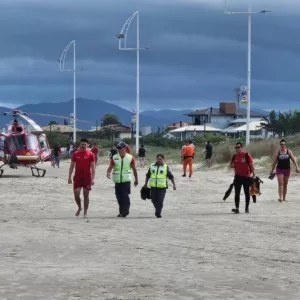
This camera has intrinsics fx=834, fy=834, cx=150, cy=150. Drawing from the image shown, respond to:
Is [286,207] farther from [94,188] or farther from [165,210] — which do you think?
[94,188]

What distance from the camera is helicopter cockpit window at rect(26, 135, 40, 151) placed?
125ft

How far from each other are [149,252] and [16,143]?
26778mm

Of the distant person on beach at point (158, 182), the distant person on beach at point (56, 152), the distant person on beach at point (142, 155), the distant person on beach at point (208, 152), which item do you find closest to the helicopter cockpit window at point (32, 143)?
the distant person on beach at point (208, 152)

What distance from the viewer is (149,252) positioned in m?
11.9

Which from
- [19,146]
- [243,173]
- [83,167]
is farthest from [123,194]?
[19,146]

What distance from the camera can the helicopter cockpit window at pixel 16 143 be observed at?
37875mm

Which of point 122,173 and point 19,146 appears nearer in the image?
point 122,173

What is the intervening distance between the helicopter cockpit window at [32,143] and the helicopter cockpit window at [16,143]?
0.24 m

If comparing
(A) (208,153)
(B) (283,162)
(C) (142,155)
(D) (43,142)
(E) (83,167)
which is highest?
(E) (83,167)

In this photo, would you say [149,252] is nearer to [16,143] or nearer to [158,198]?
[158,198]

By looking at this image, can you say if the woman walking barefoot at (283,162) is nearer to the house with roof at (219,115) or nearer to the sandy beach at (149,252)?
the sandy beach at (149,252)

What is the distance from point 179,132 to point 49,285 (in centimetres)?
12882

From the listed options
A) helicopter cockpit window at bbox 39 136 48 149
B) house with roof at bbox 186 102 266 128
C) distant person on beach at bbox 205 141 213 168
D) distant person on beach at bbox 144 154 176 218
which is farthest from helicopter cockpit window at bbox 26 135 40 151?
house with roof at bbox 186 102 266 128

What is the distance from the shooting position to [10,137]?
38156 mm
